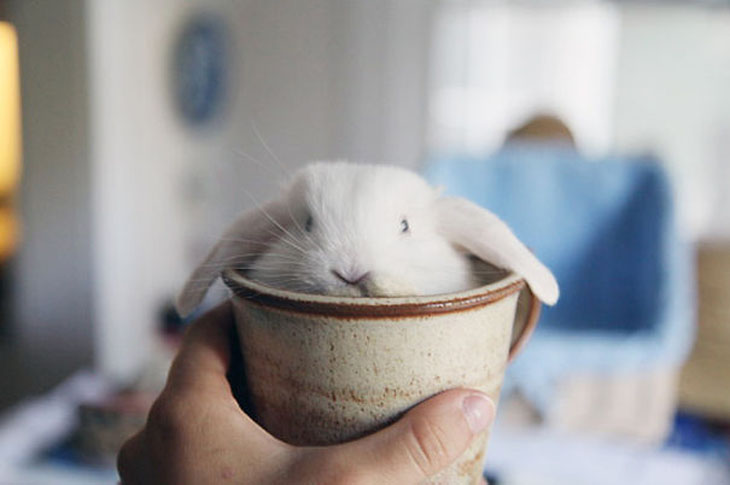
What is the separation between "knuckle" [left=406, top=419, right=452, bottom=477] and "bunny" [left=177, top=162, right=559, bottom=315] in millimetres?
87

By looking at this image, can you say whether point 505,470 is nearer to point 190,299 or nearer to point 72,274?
point 190,299

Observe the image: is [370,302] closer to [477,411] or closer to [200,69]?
[477,411]

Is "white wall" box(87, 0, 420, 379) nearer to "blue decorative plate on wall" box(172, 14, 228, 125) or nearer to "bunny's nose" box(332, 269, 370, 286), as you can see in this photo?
"blue decorative plate on wall" box(172, 14, 228, 125)

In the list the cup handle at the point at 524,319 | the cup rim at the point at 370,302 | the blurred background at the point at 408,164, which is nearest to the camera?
the cup rim at the point at 370,302

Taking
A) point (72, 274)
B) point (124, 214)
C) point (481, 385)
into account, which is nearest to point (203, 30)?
point (124, 214)

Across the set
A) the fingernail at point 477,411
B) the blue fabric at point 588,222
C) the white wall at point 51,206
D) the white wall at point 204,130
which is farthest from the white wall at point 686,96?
the fingernail at point 477,411

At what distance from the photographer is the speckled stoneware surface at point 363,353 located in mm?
344

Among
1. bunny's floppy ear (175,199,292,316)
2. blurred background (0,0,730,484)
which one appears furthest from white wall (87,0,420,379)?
bunny's floppy ear (175,199,292,316)

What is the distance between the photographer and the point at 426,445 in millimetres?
361

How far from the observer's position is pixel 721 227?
8.54 ft

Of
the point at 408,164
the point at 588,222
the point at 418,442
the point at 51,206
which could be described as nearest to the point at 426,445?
the point at 418,442

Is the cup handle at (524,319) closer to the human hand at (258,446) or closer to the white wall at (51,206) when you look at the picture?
the human hand at (258,446)

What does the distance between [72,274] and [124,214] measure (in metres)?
0.29

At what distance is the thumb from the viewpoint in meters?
0.36
